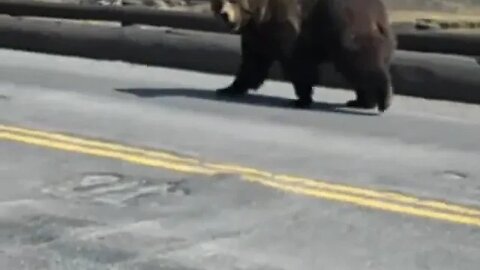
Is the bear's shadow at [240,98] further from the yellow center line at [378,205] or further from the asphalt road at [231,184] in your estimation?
the yellow center line at [378,205]

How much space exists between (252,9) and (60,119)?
2.09m

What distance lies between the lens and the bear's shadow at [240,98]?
1101 cm

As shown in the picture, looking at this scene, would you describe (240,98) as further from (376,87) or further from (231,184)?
(231,184)

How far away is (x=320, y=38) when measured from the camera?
10.9m

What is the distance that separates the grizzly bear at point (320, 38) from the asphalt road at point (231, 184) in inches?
9.9

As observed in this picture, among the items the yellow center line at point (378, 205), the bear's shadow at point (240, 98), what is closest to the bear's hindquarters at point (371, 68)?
the bear's shadow at point (240, 98)

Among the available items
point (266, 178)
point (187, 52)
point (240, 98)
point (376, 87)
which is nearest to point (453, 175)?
point (266, 178)

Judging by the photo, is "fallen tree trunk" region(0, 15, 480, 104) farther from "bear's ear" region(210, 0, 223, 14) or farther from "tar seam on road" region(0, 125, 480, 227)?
"tar seam on road" region(0, 125, 480, 227)

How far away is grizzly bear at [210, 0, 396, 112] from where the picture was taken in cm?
1070

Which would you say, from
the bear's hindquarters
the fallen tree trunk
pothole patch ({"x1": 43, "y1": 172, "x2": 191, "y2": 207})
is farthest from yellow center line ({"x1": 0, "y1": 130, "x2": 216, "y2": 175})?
the fallen tree trunk

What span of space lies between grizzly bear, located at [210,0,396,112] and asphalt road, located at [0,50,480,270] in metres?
0.25

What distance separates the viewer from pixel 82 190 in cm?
706

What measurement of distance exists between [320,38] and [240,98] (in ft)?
3.37

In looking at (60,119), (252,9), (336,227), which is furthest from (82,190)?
(252,9)
